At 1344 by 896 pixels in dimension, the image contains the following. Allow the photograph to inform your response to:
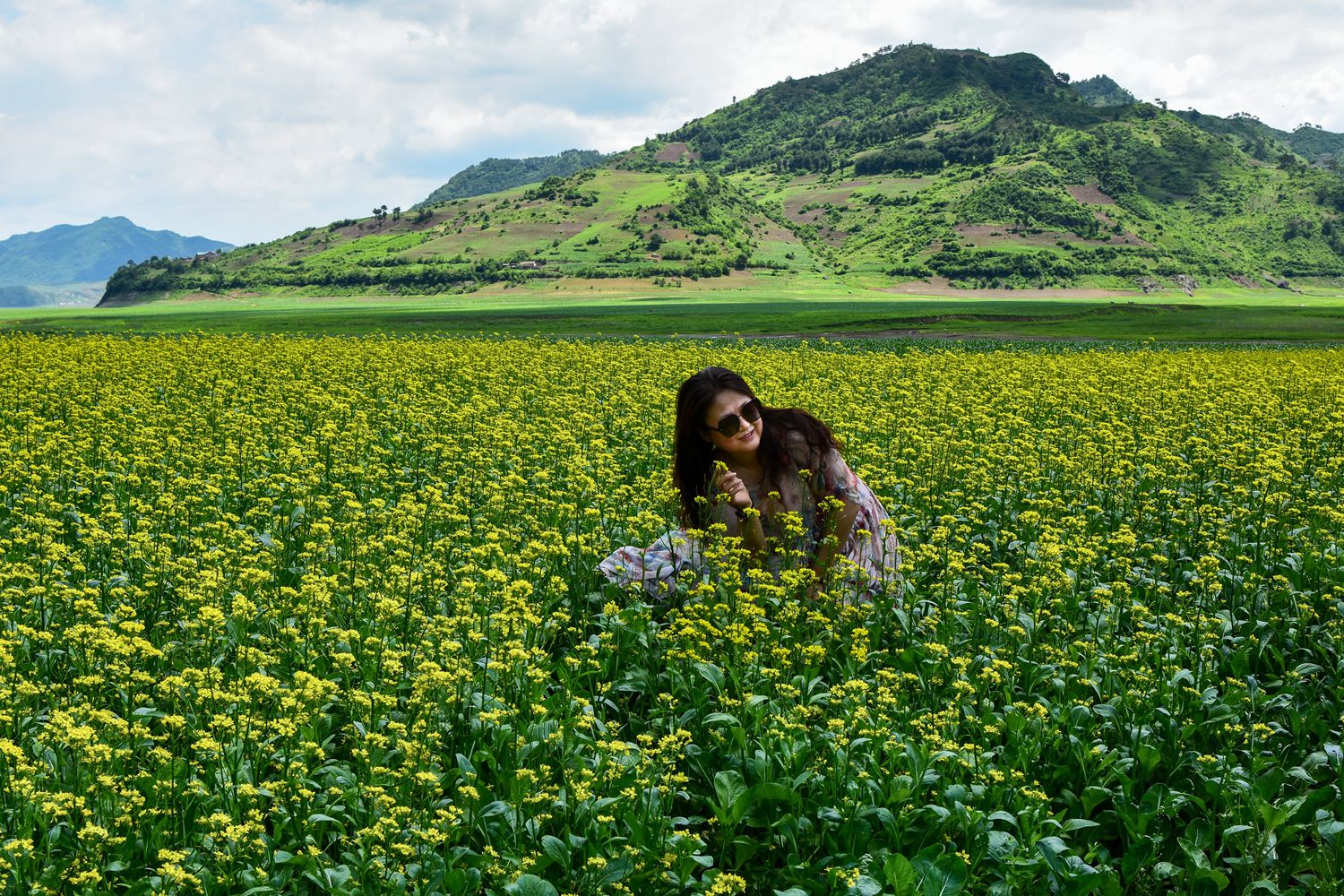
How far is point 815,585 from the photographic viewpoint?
883 centimetres

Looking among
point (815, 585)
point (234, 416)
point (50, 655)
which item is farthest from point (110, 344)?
point (815, 585)

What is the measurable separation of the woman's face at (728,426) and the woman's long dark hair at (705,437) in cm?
5

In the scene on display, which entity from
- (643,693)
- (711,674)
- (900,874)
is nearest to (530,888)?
(900,874)

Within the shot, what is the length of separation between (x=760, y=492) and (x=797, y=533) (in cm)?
87

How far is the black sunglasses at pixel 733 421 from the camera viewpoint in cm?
871

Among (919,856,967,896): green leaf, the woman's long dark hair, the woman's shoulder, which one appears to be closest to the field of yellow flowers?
(919,856,967,896): green leaf

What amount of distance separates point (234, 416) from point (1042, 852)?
49.3 ft

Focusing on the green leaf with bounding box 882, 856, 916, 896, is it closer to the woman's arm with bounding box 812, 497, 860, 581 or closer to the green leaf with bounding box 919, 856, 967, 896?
the green leaf with bounding box 919, 856, 967, 896

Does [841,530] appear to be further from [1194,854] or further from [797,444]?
[1194,854]

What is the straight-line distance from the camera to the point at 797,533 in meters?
8.55

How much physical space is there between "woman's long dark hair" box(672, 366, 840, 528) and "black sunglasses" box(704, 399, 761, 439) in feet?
0.39

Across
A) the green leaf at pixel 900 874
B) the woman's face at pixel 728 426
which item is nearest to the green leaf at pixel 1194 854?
the green leaf at pixel 900 874

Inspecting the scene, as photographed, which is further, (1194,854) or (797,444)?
(797,444)

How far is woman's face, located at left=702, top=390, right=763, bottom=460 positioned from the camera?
28.5ft
